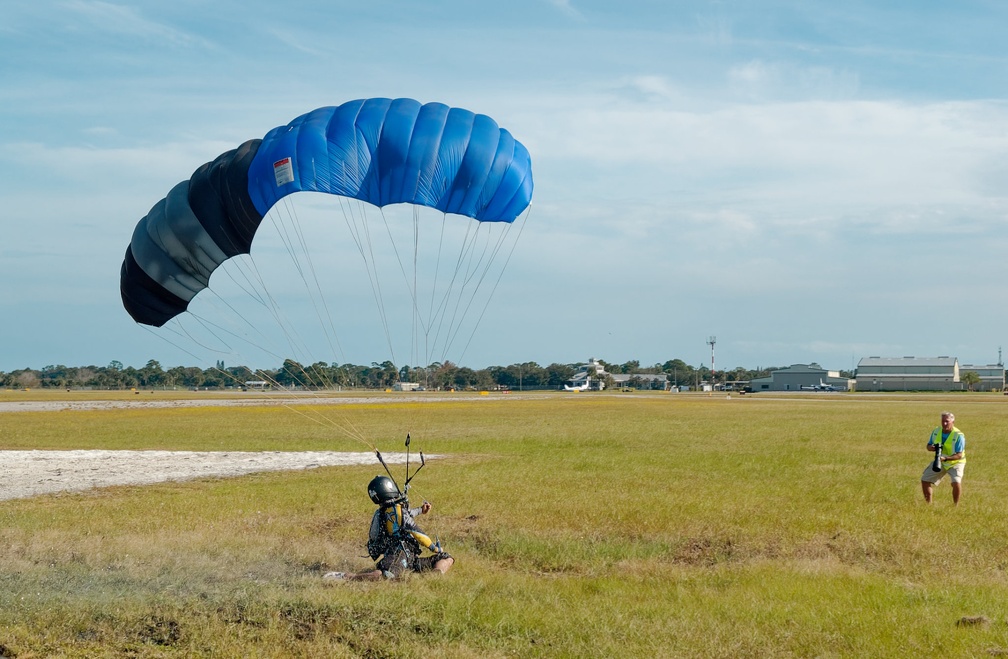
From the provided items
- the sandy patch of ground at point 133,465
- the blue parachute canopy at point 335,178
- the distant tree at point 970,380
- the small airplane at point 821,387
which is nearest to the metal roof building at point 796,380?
the small airplane at point 821,387

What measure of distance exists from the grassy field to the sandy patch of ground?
1775 millimetres

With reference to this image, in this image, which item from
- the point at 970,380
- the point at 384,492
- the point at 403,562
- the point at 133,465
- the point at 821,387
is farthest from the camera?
the point at 821,387

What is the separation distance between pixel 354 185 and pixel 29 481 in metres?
12.0

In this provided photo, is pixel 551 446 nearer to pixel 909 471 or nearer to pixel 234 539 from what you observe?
pixel 909 471

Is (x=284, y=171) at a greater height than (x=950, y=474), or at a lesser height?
greater

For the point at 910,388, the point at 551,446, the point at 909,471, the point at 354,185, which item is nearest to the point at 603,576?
the point at 354,185

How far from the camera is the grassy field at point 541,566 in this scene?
859 centimetres

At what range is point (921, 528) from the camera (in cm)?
1422

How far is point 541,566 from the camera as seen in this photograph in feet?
38.9

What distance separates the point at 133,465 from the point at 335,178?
14.1m

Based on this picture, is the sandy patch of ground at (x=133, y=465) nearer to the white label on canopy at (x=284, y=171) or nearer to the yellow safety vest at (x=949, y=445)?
the white label on canopy at (x=284, y=171)

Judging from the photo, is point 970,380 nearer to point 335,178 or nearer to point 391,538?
point 335,178

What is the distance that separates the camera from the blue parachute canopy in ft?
45.2

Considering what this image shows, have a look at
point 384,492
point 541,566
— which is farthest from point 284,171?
point 541,566
